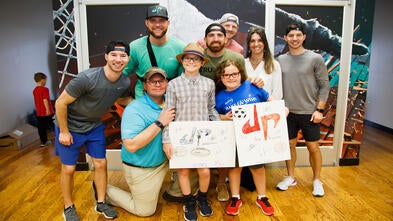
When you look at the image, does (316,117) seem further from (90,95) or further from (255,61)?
(90,95)

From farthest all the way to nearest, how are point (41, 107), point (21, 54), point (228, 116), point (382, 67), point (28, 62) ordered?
point (28, 62), point (21, 54), point (382, 67), point (41, 107), point (228, 116)

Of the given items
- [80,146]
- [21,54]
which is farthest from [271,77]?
[21,54]

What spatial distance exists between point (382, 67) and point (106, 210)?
477 cm

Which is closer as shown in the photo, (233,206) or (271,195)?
(233,206)

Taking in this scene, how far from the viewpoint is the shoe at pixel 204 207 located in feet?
7.73

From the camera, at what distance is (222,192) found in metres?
2.67

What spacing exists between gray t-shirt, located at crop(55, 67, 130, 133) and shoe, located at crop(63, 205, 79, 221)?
2.05 feet

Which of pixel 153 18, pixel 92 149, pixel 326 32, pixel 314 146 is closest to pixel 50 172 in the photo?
pixel 92 149

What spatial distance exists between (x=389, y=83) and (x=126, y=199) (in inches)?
176

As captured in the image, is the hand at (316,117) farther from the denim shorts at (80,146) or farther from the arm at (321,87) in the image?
the denim shorts at (80,146)

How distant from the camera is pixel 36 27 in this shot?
5.47 meters

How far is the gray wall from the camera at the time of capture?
460 centimetres

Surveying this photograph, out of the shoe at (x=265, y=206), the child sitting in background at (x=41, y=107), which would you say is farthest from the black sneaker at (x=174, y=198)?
the child sitting in background at (x=41, y=107)

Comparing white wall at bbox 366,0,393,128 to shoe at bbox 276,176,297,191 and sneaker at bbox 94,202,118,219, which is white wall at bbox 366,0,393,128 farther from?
sneaker at bbox 94,202,118,219
